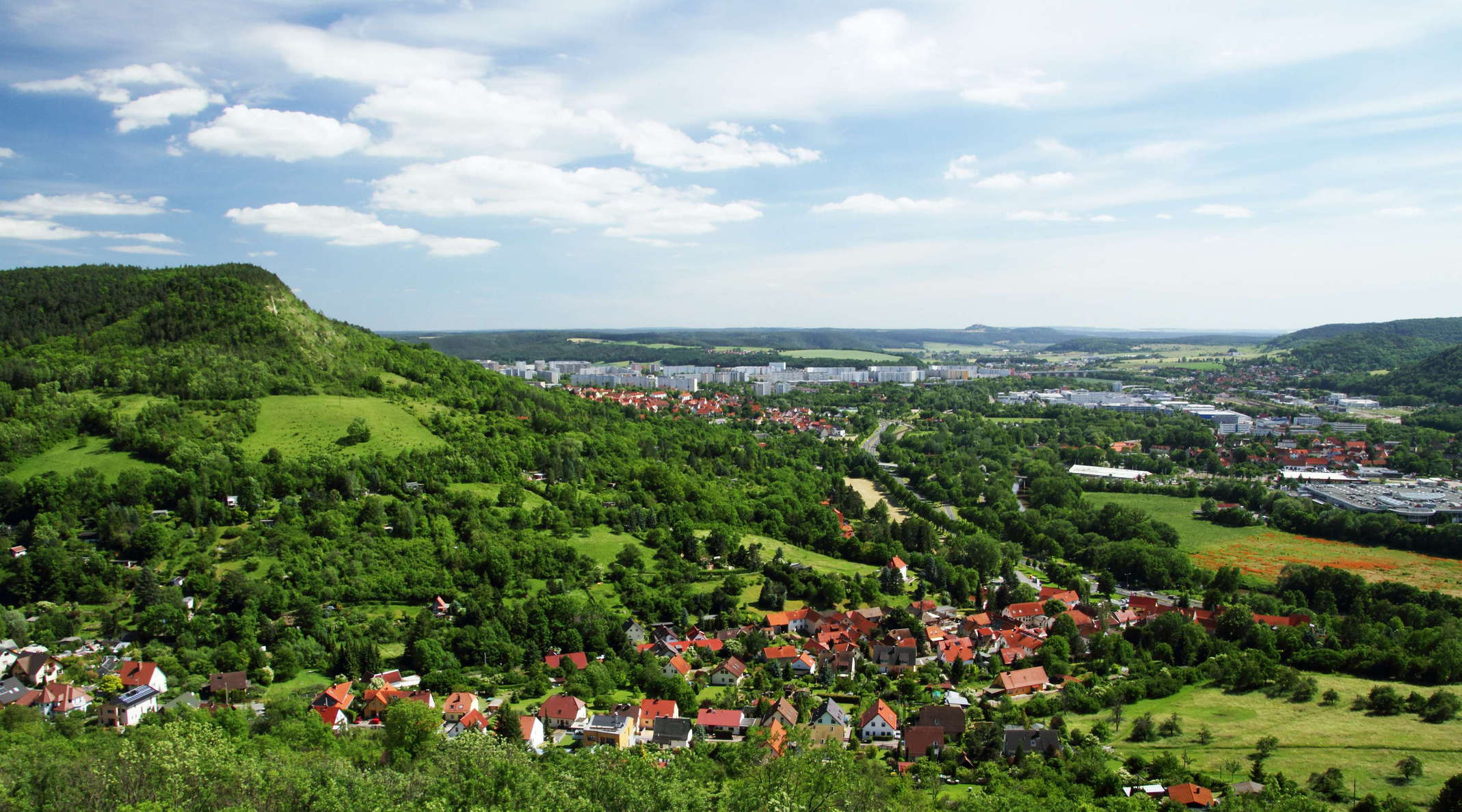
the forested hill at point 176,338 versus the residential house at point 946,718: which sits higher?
the forested hill at point 176,338

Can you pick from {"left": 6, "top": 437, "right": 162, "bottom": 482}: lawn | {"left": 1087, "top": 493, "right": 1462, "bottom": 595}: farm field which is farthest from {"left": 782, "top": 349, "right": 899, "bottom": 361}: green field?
{"left": 6, "top": 437, "right": 162, "bottom": 482}: lawn

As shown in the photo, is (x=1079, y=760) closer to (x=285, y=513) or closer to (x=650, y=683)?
(x=650, y=683)

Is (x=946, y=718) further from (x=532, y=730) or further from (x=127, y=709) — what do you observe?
(x=127, y=709)

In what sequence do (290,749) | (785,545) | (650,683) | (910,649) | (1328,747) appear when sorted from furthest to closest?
A: (785,545) → (910,649) → (650,683) → (1328,747) → (290,749)

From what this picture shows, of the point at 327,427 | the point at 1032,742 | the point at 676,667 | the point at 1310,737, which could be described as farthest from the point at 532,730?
the point at 327,427

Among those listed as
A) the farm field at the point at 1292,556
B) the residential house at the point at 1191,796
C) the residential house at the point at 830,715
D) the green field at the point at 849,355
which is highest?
the green field at the point at 849,355

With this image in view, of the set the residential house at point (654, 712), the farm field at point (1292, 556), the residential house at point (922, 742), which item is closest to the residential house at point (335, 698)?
the residential house at point (654, 712)

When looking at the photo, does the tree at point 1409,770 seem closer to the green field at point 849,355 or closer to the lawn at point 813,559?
the lawn at point 813,559

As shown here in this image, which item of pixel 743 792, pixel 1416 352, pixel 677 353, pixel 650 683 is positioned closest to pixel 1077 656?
pixel 650 683
